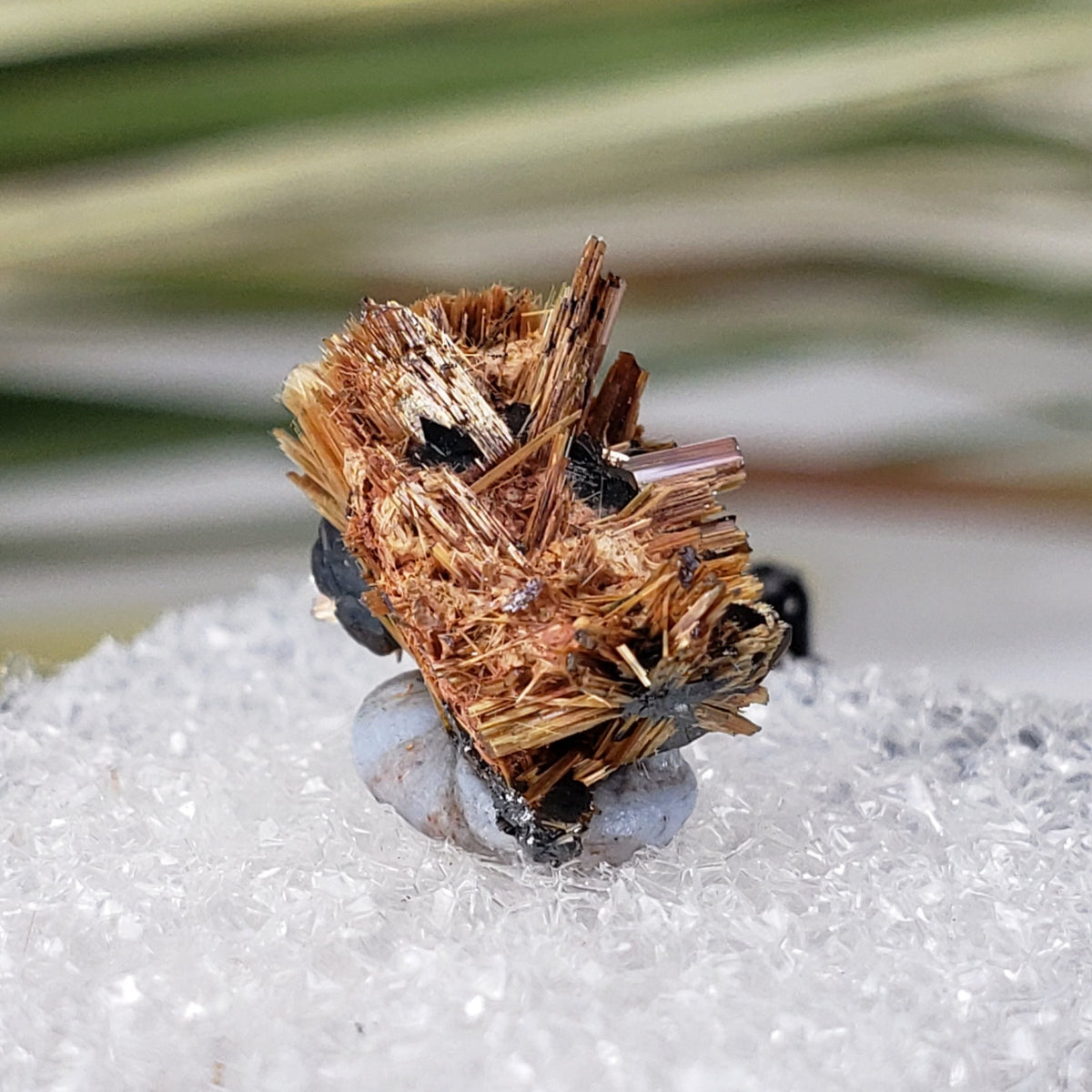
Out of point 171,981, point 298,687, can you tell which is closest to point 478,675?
point 171,981

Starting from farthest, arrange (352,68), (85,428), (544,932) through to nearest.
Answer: (85,428)
(352,68)
(544,932)

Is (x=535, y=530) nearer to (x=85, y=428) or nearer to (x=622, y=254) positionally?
(x=622, y=254)

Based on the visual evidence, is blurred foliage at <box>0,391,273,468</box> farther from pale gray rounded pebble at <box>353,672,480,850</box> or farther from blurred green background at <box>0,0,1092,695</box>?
pale gray rounded pebble at <box>353,672,480,850</box>

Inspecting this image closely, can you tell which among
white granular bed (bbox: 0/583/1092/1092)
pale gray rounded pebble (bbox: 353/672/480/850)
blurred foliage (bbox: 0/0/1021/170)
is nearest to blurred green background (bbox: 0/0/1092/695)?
blurred foliage (bbox: 0/0/1021/170)

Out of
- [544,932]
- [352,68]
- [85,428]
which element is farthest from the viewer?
[85,428]

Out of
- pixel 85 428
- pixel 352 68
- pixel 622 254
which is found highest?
pixel 352 68

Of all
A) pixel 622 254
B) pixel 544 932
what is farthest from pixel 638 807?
pixel 622 254
